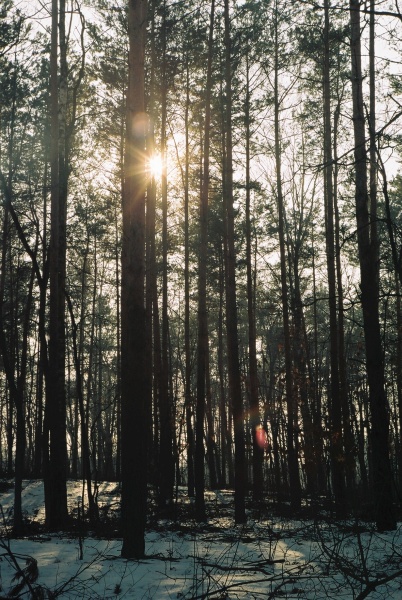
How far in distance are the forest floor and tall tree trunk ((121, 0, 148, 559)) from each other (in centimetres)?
47

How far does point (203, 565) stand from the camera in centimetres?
521

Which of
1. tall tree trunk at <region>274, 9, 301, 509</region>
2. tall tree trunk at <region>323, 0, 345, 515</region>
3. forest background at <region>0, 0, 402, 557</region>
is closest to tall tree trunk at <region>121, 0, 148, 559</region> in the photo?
forest background at <region>0, 0, 402, 557</region>

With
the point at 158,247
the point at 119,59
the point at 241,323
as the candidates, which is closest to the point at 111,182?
the point at 158,247

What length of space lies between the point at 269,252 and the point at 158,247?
4.36 metres

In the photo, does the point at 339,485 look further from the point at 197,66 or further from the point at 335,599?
the point at 197,66

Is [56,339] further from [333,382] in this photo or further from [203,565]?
[333,382]

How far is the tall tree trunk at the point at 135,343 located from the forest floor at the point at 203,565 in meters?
0.47

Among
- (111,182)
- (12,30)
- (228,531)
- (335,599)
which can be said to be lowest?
(228,531)

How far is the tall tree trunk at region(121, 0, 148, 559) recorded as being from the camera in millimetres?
5621

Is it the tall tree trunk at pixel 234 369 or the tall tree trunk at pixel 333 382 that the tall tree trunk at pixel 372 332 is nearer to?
the tall tree trunk at pixel 333 382

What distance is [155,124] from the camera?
579 inches

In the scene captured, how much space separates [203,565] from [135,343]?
229 centimetres

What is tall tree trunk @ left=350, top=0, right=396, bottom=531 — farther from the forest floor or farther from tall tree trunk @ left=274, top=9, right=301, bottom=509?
tall tree trunk @ left=274, top=9, right=301, bottom=509

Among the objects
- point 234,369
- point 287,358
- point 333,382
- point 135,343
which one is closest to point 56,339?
point 234,369
